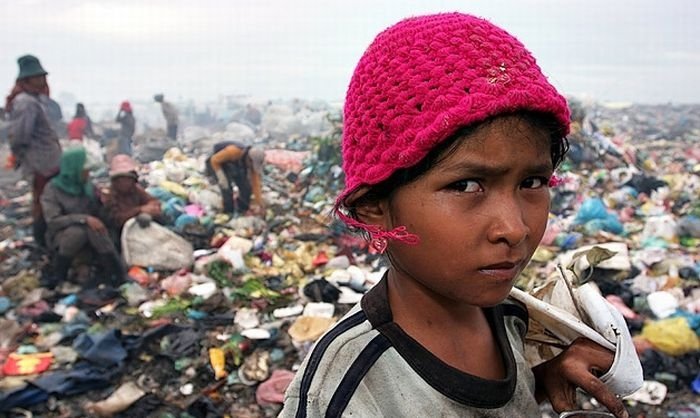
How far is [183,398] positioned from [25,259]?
3.17 metres

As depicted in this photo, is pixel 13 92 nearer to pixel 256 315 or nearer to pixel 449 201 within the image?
pixel 256 315

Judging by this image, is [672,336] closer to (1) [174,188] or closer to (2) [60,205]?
(2) [60,205]

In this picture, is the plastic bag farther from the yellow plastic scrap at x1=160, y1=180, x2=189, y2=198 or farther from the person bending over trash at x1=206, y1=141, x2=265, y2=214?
the yellow plastic scrap at x1=160, y1=180, x2=189, y2=198

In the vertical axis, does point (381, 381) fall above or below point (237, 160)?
above

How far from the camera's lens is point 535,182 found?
987 millimetres

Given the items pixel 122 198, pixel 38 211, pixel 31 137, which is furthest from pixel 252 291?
pixel 31 137

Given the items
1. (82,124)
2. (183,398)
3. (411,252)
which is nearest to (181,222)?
(183,398)

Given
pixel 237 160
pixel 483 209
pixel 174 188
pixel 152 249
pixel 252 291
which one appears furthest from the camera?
pixel 174 188

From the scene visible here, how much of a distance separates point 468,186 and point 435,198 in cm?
6

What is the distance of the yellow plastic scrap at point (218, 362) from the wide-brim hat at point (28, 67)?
382 centimetres

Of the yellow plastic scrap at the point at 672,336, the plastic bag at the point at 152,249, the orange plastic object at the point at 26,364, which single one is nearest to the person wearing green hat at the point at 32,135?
the plastic bag at the point at 152,249

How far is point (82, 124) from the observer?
8.92 metres

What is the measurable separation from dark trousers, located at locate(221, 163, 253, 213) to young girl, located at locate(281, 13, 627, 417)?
5.78 metres

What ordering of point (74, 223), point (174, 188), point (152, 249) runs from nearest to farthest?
point (74, 223), point (152, 249), point (174, 188)
